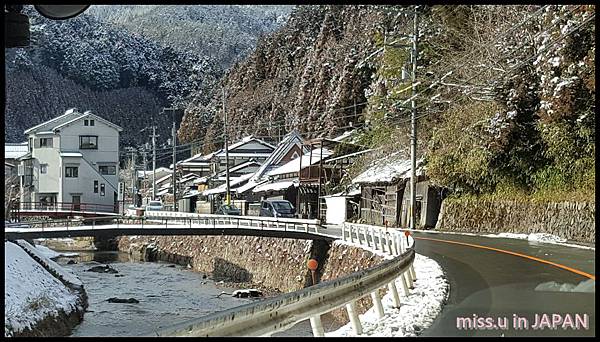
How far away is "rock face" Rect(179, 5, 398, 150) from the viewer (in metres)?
64.1

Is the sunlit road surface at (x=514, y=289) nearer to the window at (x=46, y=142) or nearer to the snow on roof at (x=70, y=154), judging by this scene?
the snow on roof at (x=70, y=154)

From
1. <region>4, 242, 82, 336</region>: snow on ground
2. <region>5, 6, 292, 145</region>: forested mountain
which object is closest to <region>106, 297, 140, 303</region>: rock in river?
<region>4, 242, 82, 336</region>: snow on ground

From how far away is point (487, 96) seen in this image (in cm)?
2895

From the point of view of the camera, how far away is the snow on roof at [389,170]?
3722 cm

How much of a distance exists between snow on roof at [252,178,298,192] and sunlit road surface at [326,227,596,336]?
29740mm

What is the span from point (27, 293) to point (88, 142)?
43811 millimetres

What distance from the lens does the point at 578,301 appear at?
32.7 feet

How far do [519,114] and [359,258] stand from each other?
32.1 feet

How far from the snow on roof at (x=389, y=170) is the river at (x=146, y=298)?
1075 cm

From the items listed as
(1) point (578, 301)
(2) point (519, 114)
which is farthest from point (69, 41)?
(1) point (578, 301)

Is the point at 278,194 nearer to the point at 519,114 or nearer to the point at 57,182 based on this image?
the point at 57,182

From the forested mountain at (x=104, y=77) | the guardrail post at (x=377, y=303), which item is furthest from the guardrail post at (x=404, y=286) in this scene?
the forested mountain at (x=104, y=77)

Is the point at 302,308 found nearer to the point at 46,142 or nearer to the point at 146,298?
the point at 146,298

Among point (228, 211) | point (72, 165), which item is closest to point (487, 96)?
point (228, 211)
